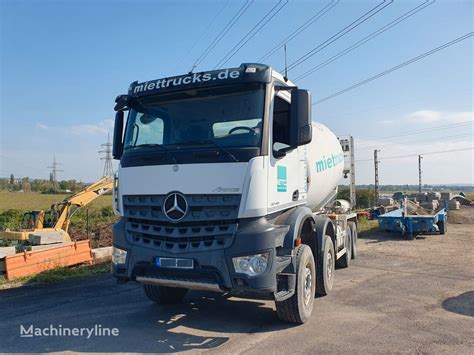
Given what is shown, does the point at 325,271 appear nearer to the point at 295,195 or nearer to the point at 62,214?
the point at 295,195

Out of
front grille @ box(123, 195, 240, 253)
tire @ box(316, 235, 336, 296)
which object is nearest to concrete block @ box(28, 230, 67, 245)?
front grille @ box(123, 195, 240, 253)

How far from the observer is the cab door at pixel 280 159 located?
198 inches

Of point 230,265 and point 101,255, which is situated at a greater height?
point 230,265

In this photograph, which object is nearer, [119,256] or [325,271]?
[119,256]

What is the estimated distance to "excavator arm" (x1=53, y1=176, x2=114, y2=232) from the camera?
42.7 feet

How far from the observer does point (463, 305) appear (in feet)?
21.4

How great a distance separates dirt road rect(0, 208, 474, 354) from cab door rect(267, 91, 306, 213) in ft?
5.46

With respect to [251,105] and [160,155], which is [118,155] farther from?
[251,105]

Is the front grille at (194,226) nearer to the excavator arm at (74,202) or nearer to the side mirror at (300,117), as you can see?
the side mirror at (300,117)

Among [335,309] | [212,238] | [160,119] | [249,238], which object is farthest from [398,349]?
[160,119]

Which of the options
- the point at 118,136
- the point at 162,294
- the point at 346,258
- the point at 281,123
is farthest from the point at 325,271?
the point at 118,136

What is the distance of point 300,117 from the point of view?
509cm

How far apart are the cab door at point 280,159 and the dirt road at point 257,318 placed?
166cm

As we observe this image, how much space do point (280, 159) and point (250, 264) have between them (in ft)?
4.63
